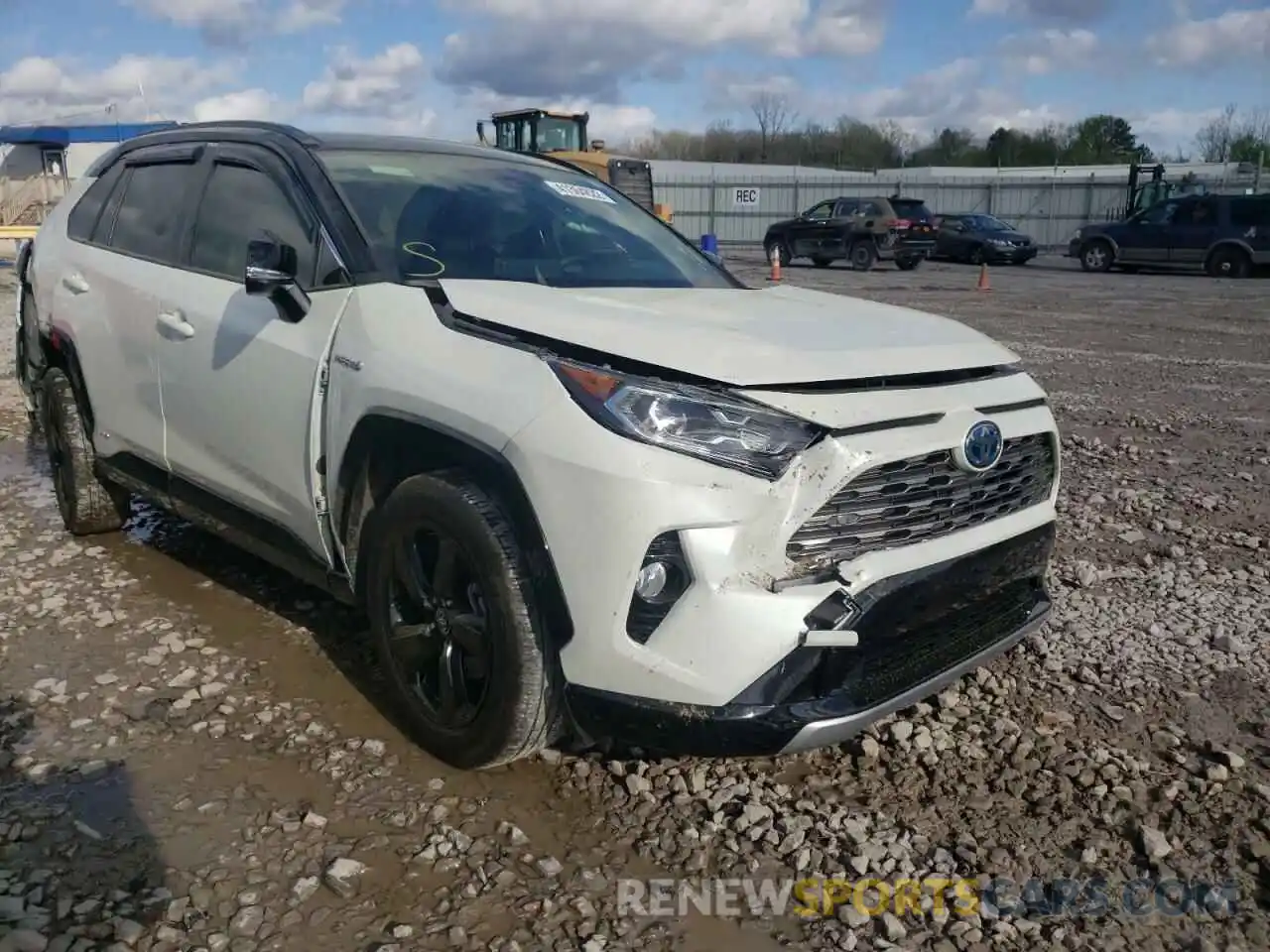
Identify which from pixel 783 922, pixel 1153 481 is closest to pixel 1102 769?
pixel 783 922

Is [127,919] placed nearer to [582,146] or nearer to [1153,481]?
[1153,481]

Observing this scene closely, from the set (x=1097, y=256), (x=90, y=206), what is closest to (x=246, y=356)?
(x=90, y=206)

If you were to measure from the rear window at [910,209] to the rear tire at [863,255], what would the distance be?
0.95m

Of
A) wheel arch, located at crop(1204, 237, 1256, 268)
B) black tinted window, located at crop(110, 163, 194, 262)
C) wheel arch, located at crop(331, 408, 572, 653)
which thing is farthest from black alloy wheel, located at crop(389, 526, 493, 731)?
wheel arch, located at crop(1204, 237, 1256, 268)

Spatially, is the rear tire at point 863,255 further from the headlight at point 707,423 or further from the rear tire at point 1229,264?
the headlight at point 707,423

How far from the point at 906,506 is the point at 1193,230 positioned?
22809 mm

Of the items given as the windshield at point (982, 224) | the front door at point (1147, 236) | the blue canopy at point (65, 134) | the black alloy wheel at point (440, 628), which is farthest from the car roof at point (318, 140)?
the blue canopy at point (65, 134)

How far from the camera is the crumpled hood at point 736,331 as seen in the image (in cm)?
250

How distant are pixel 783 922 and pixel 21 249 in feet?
17.2

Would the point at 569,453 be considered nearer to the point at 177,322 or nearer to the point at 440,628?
the point at 440,628

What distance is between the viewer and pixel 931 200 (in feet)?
128

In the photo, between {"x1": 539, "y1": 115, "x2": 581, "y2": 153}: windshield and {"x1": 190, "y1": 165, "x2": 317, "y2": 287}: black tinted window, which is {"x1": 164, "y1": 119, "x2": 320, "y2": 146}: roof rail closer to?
{"x1": 190, "y1": 165, "x2": 317, "y2": 287}: black tinted window

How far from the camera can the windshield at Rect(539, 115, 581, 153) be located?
73.6 ft

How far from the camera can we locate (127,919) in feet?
7.68
